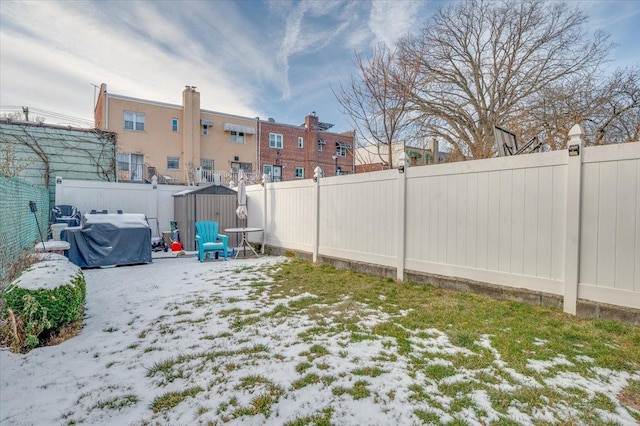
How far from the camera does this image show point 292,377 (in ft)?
7.59

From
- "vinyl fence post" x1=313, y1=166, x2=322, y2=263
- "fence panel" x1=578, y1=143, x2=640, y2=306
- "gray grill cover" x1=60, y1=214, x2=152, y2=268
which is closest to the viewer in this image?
"fence panel" x1=578, y1=143, x2=640, y2=306

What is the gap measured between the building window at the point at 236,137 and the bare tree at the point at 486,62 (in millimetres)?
14148

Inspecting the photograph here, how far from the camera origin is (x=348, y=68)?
9250mm

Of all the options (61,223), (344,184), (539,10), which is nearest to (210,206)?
(61,223)

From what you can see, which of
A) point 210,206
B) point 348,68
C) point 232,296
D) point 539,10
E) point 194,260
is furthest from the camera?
point 539,10

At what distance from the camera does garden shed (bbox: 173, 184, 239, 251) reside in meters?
9.69

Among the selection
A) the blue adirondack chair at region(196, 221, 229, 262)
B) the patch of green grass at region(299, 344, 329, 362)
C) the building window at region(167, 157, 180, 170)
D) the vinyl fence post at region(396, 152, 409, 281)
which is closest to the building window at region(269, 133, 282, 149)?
the building window at region(167, 157, 180, 170)

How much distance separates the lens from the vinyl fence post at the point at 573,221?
340 centimetres

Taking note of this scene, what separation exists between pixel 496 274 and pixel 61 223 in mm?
10060

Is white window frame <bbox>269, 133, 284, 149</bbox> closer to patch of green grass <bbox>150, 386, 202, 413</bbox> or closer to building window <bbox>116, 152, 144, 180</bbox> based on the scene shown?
building window <bbox>116, 152, 144, 180</bbox>

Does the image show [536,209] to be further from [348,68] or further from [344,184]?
[348,68]

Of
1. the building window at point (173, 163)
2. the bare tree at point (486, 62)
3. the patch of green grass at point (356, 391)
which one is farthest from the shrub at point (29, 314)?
the building window at point (173, 163)

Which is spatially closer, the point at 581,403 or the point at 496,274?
the point at 581,403

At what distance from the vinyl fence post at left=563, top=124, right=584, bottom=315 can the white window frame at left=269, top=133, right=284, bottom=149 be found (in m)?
21.0
